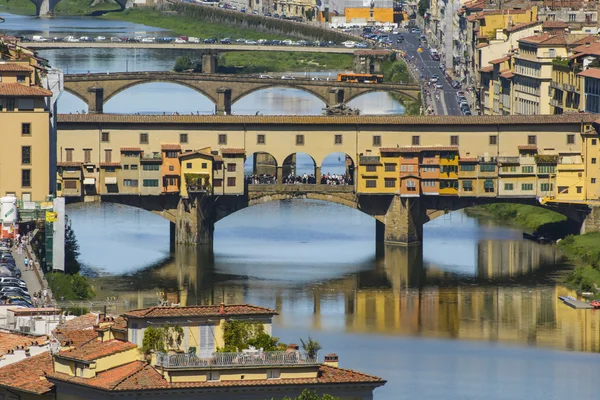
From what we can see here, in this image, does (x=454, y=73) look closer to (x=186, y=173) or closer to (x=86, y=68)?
(x=86, y=68)

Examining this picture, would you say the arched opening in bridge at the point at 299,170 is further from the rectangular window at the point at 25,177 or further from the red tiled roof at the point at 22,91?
the rectangular window at the point at 25,177

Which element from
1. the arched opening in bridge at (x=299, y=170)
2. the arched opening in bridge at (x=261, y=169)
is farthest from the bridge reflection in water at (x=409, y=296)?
the arched opening in bridge at (x=299, y=170)

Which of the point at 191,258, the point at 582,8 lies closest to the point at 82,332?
the point at 191,258

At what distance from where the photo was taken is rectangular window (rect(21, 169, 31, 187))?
78.4 meters

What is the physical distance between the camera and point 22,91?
258 feet

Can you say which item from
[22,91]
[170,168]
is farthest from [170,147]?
[22,91]

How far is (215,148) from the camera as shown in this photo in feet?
299

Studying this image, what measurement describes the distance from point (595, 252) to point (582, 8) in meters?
48.2

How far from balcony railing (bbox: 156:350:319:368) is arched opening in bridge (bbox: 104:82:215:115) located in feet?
299

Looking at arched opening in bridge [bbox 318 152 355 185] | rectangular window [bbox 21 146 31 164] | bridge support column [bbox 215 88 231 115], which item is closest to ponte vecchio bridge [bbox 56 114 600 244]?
arched opening in bridge [bbox 318 152 355 185]

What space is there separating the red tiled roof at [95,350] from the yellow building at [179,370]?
10 millimetres

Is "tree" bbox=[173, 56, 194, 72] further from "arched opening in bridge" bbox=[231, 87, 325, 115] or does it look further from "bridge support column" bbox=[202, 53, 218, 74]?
"arched opening in bridge" bbox=[231, 87, 325, 115]

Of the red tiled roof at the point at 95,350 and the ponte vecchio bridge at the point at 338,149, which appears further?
the ponte vecchio bridge at the point at 338,149

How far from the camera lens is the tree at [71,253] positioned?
256 ft
